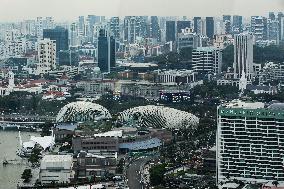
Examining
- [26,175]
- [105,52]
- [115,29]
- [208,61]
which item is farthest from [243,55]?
[26,175]

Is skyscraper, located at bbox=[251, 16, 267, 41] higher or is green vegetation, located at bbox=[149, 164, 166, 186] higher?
skyscraper, located at bbox=[251, 16, 267, 41]

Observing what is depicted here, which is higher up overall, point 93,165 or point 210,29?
point 210,29

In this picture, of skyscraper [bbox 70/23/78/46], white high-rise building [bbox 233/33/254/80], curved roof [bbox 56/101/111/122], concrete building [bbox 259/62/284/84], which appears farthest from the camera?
skyscraper [bbox 70/23/78/46]

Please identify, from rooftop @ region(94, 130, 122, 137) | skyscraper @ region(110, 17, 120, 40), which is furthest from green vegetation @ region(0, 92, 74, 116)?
skyscraper @ region(110, 17, 120, 40)

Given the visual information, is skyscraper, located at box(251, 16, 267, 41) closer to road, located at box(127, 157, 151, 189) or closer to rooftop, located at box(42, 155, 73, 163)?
road, located at box(127, 157, 151, 189)

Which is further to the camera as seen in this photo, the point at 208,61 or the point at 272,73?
the point at 208,61

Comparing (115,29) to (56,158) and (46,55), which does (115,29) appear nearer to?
(46,55)

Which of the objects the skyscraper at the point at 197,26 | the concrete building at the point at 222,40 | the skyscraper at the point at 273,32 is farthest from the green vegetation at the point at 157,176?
the skyscraper at the point at 273,32

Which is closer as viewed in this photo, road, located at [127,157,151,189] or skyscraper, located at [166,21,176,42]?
road, located at [127,157,151,189]
